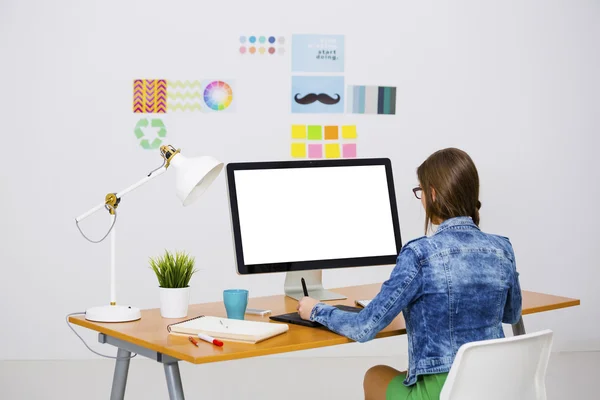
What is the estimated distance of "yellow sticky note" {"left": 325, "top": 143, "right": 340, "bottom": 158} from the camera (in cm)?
438

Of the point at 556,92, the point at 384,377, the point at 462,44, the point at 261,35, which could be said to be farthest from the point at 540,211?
the point at 384,377

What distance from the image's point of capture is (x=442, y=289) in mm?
1982

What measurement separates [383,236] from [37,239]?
237 centimetres

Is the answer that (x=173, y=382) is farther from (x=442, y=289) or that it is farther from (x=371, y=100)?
(x=371, y=100)

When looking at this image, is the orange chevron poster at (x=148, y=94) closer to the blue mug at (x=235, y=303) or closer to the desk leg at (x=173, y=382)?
the blue mug at (x=235, y=303)

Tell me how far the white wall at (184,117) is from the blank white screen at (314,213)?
1.79m

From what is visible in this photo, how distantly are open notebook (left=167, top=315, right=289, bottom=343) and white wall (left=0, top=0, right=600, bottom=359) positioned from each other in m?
2.27

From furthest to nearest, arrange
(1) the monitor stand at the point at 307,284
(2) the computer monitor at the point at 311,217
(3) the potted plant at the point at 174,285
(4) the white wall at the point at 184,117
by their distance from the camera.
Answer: (4) the white wall at the point at 184,117, (1) the monitor stand at the point at 307,284, (2) the computer monitor at the point at 311,217, (3) the potted plant at the point at 174,285

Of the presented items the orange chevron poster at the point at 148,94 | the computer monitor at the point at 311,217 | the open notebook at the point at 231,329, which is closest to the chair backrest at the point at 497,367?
the open notebook at the point at 231,329

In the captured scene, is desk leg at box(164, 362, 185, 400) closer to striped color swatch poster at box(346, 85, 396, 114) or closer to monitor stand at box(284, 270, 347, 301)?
monitor stand at box(284, 270, 347, 301)

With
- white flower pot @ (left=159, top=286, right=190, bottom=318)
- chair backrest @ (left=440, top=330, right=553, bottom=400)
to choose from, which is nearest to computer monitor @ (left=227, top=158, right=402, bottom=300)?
white flower pot @ (left=159, top=286, right=190, bottom=318)

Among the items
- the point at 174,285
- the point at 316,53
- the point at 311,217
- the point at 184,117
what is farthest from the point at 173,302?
the point at 316,53

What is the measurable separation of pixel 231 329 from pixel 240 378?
6.90 feet

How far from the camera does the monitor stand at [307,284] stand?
2.61 metres
